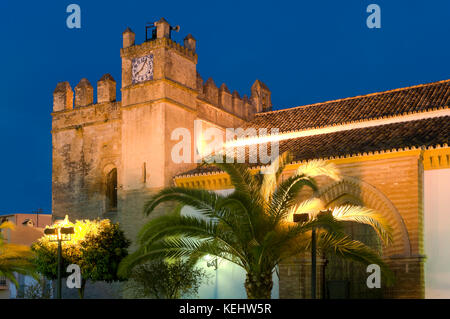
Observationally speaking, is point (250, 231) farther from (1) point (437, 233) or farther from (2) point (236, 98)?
(2) point (236, 98)

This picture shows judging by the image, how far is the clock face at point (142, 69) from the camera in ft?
72.8

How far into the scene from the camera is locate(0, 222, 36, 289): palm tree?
1870 cm

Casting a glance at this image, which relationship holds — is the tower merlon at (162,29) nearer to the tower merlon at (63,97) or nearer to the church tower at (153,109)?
the church tower at (153,109)

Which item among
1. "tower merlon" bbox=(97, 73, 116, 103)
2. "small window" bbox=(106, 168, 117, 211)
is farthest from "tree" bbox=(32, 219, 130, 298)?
"tower merlon" bbox=(97, 73, 116, 103)

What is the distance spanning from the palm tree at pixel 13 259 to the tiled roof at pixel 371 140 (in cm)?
566

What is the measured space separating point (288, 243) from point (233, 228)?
1184 mm

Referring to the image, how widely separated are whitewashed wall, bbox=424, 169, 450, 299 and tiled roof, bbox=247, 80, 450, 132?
339cm

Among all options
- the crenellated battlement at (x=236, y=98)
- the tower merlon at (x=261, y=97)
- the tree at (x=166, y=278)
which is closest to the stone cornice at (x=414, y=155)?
the tree at (x=166, y=278)

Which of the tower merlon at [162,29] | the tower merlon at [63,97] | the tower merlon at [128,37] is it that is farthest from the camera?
the tower merlon at [63,97]

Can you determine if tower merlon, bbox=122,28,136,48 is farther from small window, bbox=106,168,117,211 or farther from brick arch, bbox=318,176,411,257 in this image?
brick arch, bbox=318,176,411,257

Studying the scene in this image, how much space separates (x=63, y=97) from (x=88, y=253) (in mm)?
8090

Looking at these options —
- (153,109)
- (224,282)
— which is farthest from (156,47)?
(224,282)

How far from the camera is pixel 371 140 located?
61.2ft
